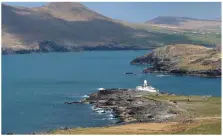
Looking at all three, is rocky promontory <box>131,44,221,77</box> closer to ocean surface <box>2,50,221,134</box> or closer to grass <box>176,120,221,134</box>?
ocean surface <box>2,50,221,134</box>

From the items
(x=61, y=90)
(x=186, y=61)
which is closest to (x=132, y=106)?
(x=61, y=90)

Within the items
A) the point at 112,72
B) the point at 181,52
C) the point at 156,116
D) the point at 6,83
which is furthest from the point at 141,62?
the point at 156,116

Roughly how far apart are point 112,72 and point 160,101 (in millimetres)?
69601

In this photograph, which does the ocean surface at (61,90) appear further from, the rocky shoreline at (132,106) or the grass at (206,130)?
the grass at (206,130)

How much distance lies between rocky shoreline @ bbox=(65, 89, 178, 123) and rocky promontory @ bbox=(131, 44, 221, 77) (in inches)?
1958

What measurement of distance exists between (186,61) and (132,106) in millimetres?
74510

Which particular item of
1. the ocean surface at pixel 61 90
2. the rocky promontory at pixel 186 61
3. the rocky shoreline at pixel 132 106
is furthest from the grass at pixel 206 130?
the rocky promontory at pixel 186 61

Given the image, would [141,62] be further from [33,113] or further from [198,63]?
[33,113]

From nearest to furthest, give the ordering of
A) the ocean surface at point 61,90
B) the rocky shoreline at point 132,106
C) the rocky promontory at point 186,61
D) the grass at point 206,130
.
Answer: the grass at point 206,130 < the rocky shoreline at point 132,106 < the ocean surface at point 61,90 < the rocky promontory at point 186,61

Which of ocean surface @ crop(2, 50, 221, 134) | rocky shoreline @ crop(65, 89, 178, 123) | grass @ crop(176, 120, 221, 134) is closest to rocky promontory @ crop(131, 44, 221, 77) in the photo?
ocean surface @ crop(2, 50, 221, 134)

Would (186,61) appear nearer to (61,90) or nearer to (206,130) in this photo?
(61,90)

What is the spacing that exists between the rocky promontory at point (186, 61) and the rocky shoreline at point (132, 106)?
4974cm

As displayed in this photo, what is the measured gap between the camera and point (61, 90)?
97.2 metres

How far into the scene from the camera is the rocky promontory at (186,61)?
418ft
